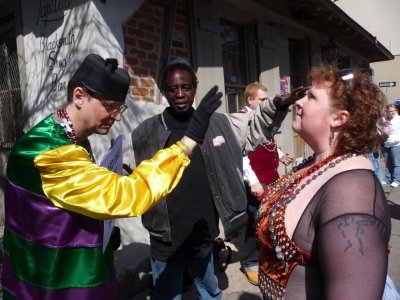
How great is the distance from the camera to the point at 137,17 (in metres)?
3.62

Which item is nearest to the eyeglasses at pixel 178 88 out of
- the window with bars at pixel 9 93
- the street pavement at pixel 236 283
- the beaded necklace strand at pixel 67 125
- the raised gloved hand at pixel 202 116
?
the raised gloved hand at pixel 202 116

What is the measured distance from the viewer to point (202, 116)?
158 centimetres

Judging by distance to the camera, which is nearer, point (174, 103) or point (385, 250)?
point (385, 250)

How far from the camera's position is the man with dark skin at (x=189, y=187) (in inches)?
89.4

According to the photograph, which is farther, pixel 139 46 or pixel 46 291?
pixel 139 46

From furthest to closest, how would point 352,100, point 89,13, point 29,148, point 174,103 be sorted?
point 89,13, point 174,103, point 29,148, point 352,100

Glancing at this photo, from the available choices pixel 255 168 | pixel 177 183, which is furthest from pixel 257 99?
pixel 177 183

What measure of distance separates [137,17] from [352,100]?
283 cm

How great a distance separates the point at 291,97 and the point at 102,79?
1.03 meters

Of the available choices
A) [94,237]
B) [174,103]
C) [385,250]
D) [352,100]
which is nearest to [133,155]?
[174,103]

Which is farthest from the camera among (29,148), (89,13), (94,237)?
(89,13)

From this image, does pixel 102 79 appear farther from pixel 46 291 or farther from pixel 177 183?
pixel 46 291

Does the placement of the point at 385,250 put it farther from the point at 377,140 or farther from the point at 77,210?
the point at 77,210

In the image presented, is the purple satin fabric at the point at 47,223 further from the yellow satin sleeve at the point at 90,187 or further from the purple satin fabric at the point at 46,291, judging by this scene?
the purple satin fabric at the point at 46,291
